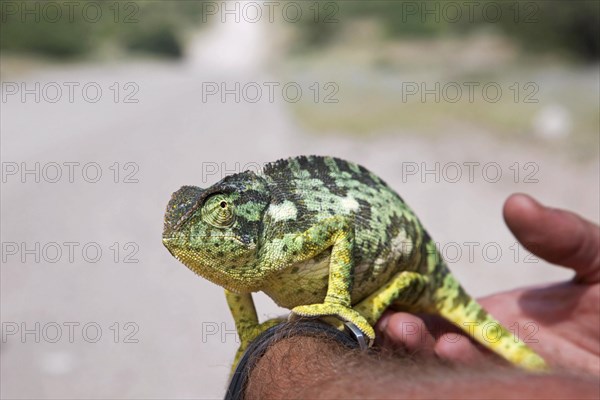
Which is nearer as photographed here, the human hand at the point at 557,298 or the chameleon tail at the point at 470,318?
the chameleon tail at the point at 470,318

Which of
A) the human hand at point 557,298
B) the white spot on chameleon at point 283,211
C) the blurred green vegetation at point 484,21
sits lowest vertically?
the human hand at point 557,298

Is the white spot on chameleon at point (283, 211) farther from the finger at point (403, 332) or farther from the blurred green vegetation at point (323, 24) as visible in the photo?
the blurred green vegetation at point (323, 24)

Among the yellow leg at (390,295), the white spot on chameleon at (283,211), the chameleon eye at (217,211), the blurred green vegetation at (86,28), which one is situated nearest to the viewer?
the chameleon eye at (217,211)

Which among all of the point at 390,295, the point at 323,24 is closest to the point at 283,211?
the point at 390,295

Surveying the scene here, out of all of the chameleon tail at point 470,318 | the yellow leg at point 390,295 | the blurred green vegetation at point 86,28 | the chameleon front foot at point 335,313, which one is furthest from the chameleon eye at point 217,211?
the blurred green vegetation at point 86,28

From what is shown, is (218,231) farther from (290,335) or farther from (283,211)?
(290,335)

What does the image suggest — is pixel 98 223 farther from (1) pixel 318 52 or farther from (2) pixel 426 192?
(1) pixel 318 52

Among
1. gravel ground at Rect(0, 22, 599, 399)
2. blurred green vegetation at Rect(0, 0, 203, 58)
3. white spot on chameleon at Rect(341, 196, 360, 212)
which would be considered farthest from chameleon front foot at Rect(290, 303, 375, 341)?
blurred green vegetation at Rect(0, 0, 203, 58)
